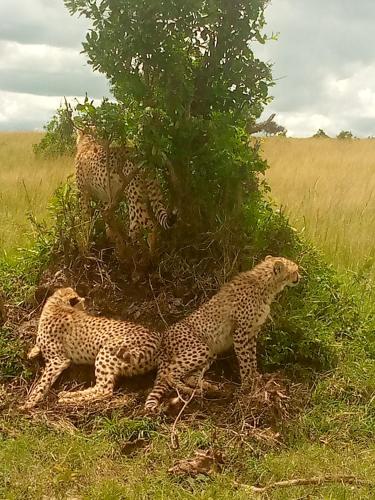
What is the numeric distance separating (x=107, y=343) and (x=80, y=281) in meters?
1.16

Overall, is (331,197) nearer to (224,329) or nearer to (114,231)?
(114,231)

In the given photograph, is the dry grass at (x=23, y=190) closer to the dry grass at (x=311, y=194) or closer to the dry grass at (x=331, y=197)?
the dry grass at (x=311, y=194)

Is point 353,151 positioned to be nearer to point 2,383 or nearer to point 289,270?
Answer: point 289,270

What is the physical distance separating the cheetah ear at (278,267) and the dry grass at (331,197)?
1.80 m

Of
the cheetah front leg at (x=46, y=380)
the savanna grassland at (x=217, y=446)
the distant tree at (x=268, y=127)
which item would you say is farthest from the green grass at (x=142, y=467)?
the distant tree at (x=268, y=127)

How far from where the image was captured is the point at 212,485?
384cm

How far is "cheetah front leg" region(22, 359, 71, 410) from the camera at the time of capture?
481 cm

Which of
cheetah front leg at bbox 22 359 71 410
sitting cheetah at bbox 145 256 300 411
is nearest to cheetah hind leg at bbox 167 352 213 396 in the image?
sitting cheetah at bbox 145 256 300 411

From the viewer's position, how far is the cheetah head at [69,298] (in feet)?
18.0

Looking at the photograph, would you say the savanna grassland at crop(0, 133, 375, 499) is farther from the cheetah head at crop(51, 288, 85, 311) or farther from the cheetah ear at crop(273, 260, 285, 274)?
the cheetah ear at crop(273, 260, 285, 274)

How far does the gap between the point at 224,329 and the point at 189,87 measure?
1771mm

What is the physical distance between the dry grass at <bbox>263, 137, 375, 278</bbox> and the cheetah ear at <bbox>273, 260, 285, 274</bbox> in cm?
180

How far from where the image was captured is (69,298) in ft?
18.1

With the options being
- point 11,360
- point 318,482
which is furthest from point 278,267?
point 11,360
